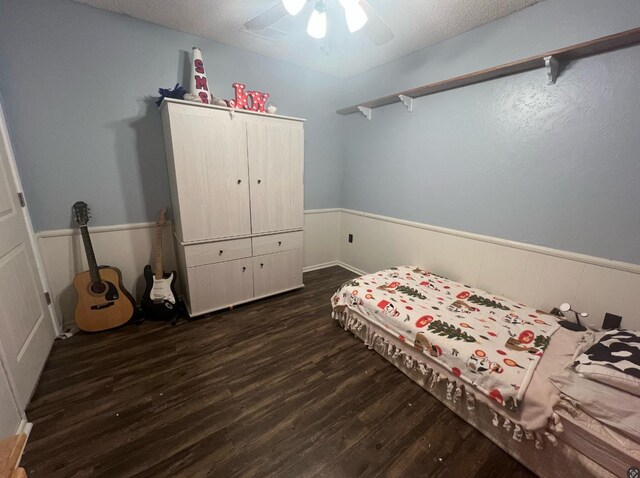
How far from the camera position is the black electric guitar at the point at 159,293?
2.19m

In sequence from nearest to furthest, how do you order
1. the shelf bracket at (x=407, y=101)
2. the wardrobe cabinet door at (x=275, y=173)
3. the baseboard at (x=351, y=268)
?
the wardrobe cabinet door at (x=275, y=173), the shelf bracket at (x=407, y=101), the baseboard at (x=351, y=268)

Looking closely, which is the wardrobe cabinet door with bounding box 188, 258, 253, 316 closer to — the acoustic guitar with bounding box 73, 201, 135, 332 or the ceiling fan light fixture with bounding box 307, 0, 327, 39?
the acoustic guitar with bounding box 73, 201, 135, 332

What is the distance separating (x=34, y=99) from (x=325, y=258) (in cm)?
310

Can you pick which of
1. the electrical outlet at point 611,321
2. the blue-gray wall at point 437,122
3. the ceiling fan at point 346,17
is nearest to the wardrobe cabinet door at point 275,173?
the blue-gray wall at point 437,122

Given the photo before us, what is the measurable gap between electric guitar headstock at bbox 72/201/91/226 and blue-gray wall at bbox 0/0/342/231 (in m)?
0.09

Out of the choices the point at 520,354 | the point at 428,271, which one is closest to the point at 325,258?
the point at 428,271

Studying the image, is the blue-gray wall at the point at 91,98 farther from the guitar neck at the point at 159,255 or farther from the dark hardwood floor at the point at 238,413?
the dark hardwood floor at the point at 238,413

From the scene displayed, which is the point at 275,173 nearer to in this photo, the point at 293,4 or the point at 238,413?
the point at 293,4

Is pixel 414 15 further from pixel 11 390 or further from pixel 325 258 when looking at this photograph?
pixel 11 390

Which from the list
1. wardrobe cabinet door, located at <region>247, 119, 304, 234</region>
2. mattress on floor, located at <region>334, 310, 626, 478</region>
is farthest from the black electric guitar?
mattress on floor, located at <region>334, 310, 626, 478</region>

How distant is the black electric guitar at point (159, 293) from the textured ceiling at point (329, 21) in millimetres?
1610

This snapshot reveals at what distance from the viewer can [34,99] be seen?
71.0 inches

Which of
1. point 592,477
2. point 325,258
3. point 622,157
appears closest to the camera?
point 592,477

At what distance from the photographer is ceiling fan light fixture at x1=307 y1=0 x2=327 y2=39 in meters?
1.42
